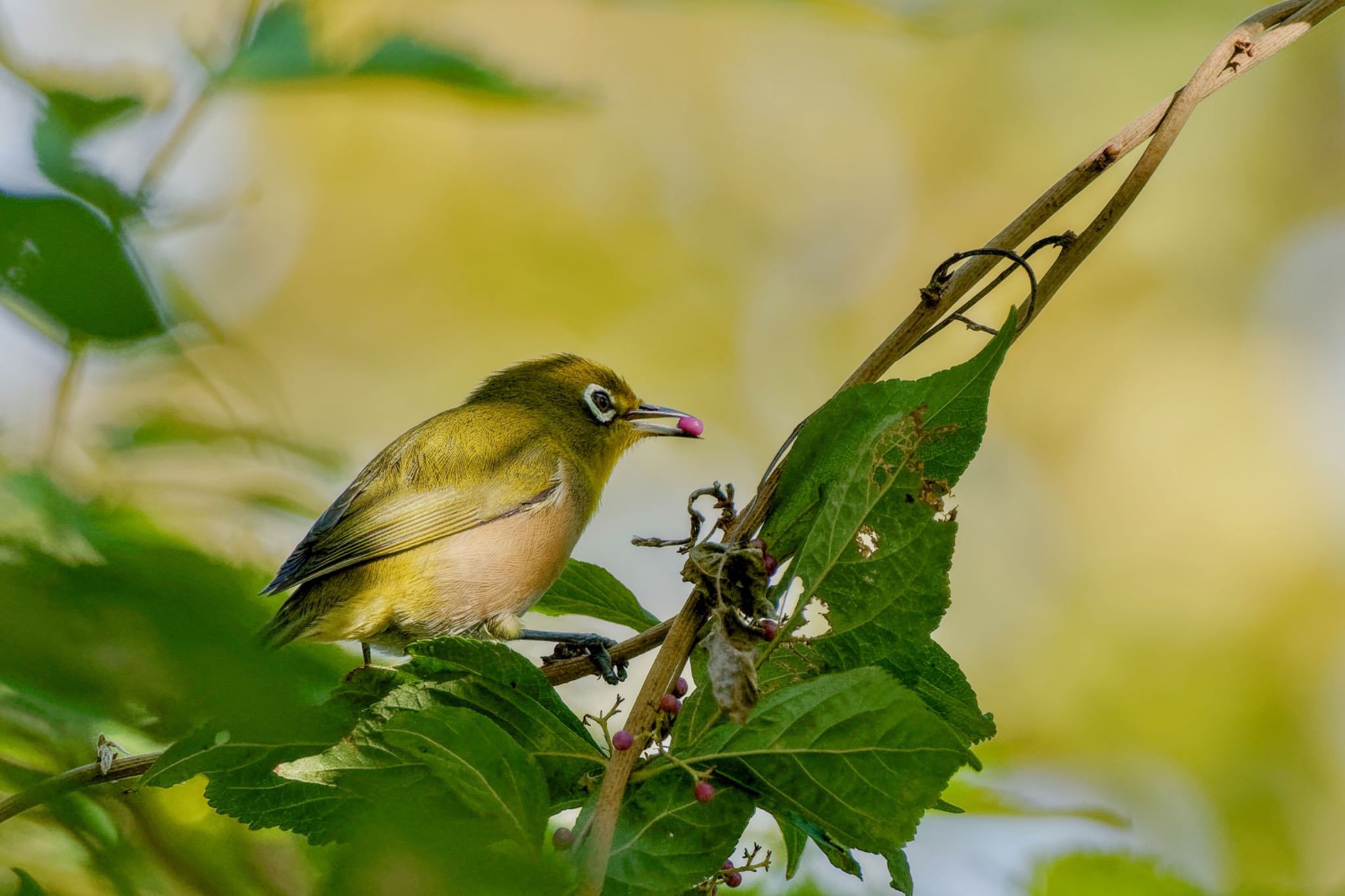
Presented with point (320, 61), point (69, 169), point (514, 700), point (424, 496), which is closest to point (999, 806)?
point (514, 700)

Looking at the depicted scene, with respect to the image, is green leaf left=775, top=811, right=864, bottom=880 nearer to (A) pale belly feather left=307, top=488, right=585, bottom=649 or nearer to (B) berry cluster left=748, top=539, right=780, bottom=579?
(B) berry cluster left=748, top=539, right=780, bottom=579

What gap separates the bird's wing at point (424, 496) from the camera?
3895 mm

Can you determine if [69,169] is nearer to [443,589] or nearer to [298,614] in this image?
[298,614]

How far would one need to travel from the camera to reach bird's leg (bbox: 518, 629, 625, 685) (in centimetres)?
209

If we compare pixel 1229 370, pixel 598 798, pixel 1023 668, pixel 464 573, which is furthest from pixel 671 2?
pixel 1229 370

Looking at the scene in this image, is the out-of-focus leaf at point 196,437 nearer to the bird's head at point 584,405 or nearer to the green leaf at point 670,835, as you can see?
the green leaf at point 670,835

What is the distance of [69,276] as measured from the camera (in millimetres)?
727

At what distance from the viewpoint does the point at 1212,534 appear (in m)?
7.80

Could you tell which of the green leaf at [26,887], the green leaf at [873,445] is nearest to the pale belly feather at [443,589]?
the green leaf at [873,445]

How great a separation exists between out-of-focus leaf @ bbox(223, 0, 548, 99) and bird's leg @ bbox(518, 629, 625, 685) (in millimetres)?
948

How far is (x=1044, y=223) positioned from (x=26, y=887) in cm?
144

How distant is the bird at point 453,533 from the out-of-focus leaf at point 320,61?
1911 millimetres

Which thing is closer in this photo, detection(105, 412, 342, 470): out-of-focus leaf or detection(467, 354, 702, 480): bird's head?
detection(105, 412, 342, 470): out-of-focus leaf

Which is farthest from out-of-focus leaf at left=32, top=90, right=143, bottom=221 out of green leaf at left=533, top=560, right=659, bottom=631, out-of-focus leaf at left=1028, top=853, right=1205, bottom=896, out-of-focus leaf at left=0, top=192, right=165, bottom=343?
out-of-focus leaf at left=1028, top=853, right=1205, bottom=896
